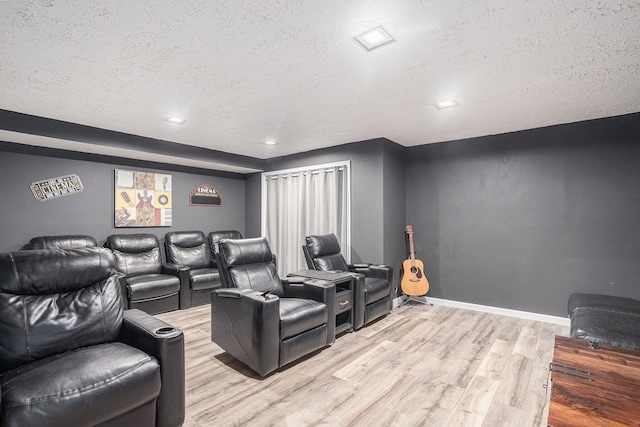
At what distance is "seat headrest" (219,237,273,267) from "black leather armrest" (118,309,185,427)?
3.90 ft

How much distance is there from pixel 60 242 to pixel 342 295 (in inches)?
138

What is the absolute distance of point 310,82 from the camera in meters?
2.58

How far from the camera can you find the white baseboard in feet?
12.3

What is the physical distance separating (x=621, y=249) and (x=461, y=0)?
347 cm

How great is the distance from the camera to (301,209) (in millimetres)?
5223

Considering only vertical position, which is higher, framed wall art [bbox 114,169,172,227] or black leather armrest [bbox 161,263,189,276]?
framed wall art [bbox 114,169,172,227]

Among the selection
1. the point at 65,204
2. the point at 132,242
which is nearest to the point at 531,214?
the point at 132,242

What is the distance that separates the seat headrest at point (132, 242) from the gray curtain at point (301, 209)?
1.92 meters

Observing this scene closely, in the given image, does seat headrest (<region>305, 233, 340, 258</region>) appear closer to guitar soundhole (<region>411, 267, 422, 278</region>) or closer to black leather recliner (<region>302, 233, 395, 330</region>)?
black leather recliner (<region>302, 233, 395, 330</region>)

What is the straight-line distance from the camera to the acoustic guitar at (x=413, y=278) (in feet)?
14.5

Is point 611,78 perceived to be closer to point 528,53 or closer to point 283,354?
point 528,53

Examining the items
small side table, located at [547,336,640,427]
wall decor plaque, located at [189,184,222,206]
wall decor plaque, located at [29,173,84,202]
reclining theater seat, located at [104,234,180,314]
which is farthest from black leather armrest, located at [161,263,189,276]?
small side table, located at [547,336,640,427]

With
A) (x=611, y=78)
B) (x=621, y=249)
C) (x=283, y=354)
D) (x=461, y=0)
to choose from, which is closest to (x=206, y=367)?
(x=283, y=354)

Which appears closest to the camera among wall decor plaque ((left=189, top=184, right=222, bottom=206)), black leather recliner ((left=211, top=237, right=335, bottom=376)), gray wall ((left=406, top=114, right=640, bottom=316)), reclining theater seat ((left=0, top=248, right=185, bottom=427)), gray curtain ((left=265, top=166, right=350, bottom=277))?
reclining theater seat ((left=0, top=248, right=185, bottom=427))
